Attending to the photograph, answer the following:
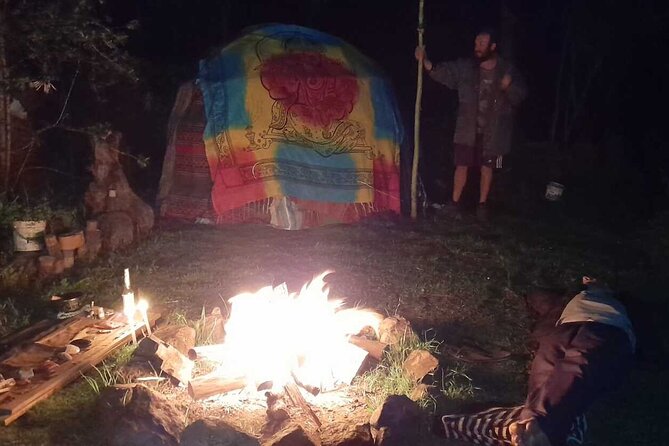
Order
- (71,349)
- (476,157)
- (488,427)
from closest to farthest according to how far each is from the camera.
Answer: (488,427)
(71,349)
(476,157)

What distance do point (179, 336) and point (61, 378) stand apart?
698 millimetres

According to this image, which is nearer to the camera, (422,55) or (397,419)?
(397,419)

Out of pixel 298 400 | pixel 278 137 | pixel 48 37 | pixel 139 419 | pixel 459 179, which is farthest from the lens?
pixel 459 179

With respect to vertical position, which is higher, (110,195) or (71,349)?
(110,195)

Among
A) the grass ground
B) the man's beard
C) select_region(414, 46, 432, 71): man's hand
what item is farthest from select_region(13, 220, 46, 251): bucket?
the man's beard

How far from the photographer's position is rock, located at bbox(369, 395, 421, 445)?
343cm

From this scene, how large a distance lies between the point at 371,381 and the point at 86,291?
255 cm

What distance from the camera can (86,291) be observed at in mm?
5461

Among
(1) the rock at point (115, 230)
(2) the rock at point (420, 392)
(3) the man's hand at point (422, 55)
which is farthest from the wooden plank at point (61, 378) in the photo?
(3) the man's hand at point (422, 55)

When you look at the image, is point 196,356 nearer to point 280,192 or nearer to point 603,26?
point 280,192

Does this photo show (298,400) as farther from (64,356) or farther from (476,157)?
(476,157)

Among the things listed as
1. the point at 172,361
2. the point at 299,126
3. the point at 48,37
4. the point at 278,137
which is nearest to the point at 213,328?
the point at 172,361

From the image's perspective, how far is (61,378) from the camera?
3996 millimetres

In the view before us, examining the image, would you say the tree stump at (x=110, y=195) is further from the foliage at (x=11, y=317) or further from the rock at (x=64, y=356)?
the rock at (x=64, y=356)
